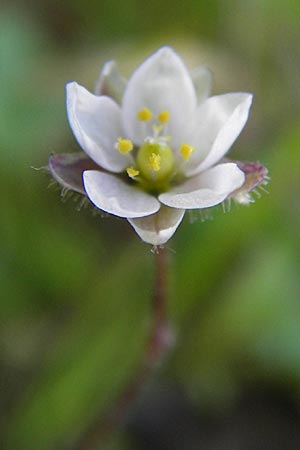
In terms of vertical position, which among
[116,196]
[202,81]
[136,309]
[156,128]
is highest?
[202,81]

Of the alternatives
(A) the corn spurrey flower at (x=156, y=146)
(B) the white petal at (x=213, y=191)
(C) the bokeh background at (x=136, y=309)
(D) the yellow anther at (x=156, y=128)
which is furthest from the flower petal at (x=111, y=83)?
(C) the bokeh background at (x=136, y=309)

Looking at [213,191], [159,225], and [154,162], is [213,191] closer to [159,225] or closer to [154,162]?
[159,225]

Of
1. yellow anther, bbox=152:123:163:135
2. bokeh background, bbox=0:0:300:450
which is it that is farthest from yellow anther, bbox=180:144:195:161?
bokeh background, bbox=0:0:300:450

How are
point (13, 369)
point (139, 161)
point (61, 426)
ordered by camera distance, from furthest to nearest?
point (13, 369) < point (61, 426) < point (139, 161)

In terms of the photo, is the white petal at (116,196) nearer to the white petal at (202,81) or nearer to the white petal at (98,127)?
the white petal at (98,127)

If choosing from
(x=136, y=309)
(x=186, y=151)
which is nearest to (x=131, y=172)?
(x=186, y=151)

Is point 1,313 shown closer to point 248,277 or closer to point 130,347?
point 130,347

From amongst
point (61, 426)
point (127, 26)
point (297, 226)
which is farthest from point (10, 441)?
point (127, 26)
